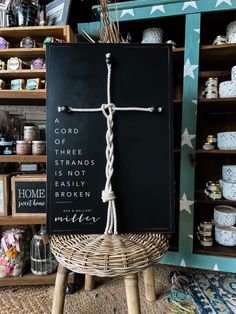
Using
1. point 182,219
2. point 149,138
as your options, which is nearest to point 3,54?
point 149,138

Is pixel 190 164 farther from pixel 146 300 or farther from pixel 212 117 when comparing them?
pixel 146 300

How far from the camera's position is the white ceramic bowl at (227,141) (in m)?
0.92

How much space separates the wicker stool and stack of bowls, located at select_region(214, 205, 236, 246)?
0.39m

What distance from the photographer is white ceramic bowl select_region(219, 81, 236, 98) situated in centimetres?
89

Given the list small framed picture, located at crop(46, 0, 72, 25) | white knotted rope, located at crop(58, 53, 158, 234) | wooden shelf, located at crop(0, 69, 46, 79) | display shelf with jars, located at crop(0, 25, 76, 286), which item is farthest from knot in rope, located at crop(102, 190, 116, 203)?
small framed picture, located at crop(46, 0, 72, 25)

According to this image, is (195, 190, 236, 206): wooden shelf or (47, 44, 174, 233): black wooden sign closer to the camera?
(47, 44, 174, 233): black wooden sign

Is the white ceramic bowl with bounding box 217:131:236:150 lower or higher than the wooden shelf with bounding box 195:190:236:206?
higher

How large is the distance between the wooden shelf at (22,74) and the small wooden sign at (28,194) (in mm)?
407

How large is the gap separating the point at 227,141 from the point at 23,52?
88cm

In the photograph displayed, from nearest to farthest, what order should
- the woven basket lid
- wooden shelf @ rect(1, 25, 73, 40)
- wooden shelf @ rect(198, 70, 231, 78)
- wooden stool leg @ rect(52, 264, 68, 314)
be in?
1. the woven basket lid
2. wooden stool leg @ rect(52, 264, 68, 314)
3. wooden shelf @ rect(1, 25, 73, 40)
4. wooden shelf @ rect(198, 70, 231, 78)

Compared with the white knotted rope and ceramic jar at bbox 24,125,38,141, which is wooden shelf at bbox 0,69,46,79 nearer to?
ceramic jar at bbox 24,125,38,141

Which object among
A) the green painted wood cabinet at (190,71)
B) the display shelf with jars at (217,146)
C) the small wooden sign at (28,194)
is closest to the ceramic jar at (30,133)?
the small wooden sign at (28,194)

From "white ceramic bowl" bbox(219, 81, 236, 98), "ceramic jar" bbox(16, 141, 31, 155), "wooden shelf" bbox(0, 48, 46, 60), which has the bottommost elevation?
"ceramic jar" bbox(16, 141, 31, 155)

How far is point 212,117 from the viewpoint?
113 cm
